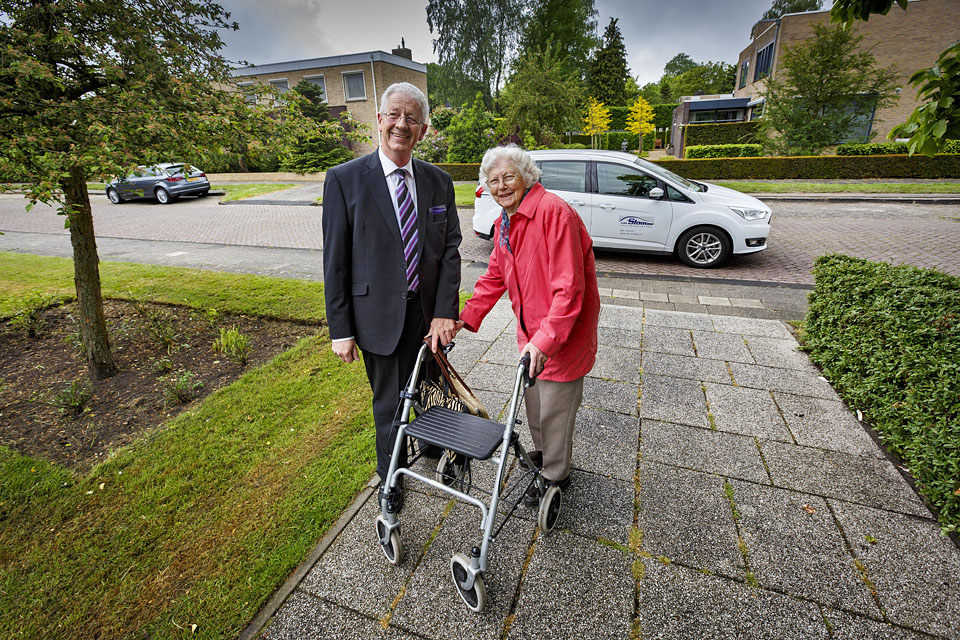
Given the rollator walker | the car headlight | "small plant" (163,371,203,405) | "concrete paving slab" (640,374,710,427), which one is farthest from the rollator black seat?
the car headlight

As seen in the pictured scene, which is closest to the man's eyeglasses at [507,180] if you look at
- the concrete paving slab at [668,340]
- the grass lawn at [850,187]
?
the concrete paving slab at [668,340]

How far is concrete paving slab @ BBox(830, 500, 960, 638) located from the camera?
6.63 ft

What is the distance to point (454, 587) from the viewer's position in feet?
7.29

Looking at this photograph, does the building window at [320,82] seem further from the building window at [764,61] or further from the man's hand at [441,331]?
the man's hand at [441,331]

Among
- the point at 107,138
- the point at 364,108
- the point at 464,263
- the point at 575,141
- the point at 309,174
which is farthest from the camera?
the point at 575,141

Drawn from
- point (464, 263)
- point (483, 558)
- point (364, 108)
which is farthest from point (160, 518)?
point (364, 108)

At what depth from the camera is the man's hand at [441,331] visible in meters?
2.44

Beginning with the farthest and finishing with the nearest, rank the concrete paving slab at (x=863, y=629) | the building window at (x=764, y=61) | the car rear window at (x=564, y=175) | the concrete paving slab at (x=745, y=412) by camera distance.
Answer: the building window at (x=764, y=61), the car rear window at (x=564, y=175), the concrete paving slab at (x=745, y=412), the concrete paving slab at (x=863, y=629)

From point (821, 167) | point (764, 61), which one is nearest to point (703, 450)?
point (821, 167)

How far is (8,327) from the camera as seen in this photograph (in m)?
5.34

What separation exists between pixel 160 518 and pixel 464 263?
611cm

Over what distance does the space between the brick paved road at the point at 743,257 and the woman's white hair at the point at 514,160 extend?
5641 millimetres

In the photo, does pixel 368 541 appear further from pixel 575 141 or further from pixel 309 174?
pixel 575 141

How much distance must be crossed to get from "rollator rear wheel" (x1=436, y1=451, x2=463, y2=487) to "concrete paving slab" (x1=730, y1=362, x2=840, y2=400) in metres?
2.70
